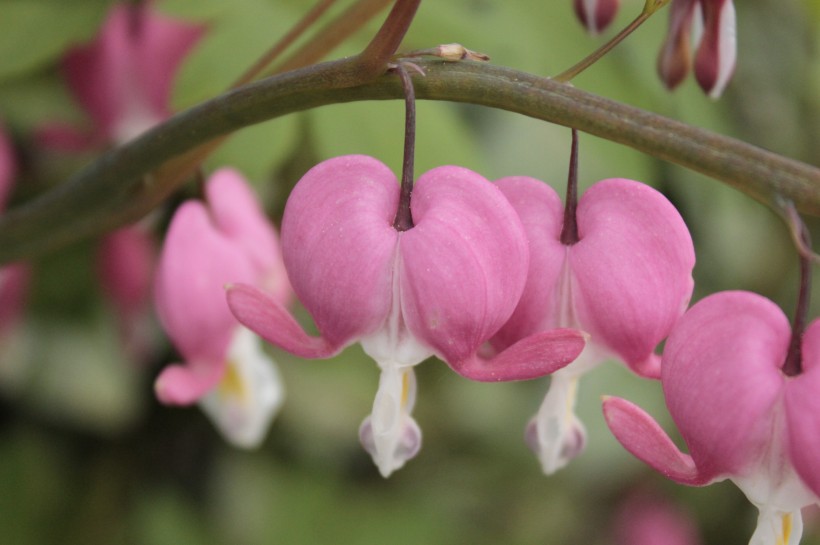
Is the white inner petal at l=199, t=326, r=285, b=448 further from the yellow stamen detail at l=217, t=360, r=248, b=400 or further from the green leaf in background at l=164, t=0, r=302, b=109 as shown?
the green leaf in background at l=164, t=0, r=302, b=109

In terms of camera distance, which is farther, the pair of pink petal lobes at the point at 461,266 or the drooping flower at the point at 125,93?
the drooping flower at the point at 125,93

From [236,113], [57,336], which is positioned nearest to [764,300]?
[236,113]

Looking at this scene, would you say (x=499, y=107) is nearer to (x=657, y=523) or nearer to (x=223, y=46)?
(x=223, y=46)

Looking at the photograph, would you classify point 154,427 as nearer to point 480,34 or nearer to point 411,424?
point 480,34

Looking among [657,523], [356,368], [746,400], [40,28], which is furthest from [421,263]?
[657,523]

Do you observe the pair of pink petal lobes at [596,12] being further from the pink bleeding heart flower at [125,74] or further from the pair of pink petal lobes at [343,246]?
the pink bleeding heart flower at [125,74]

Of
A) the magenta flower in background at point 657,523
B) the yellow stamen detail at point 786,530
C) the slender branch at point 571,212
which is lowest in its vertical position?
the magenta flower in background at point 657,523

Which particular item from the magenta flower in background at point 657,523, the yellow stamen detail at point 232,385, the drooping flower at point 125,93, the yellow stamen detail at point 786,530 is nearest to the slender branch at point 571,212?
the yellow stamen detail at point 786,530
